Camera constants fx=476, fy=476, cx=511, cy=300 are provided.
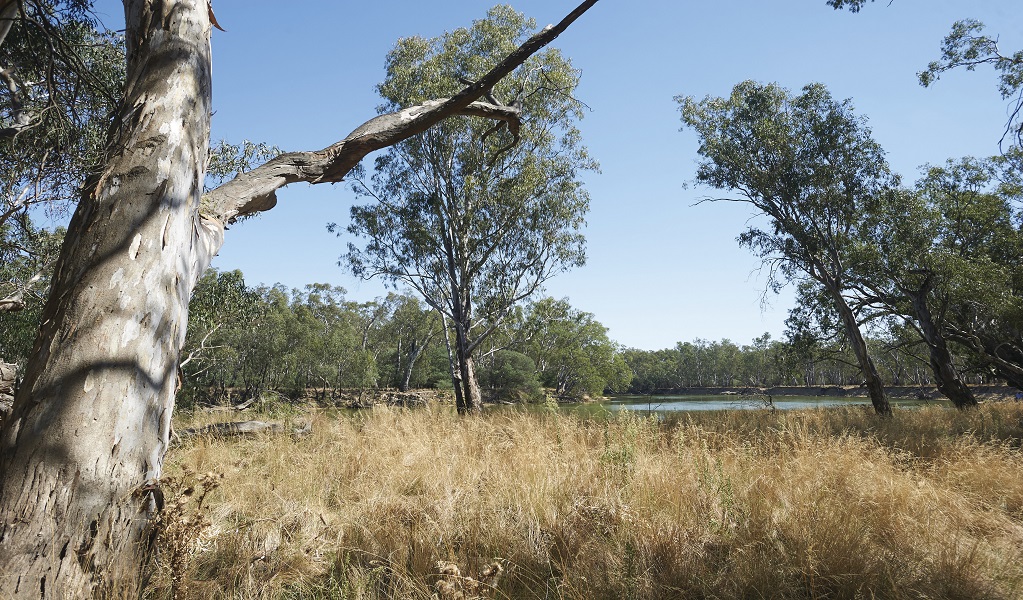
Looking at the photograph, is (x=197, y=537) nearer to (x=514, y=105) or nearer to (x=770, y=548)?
(x=770, y=548)

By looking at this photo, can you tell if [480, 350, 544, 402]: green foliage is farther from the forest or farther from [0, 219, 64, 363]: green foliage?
the forest

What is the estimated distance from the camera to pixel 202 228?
2.75 m

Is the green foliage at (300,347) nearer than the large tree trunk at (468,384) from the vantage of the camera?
No

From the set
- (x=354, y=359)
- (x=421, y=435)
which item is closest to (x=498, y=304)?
(x=421, y=435)

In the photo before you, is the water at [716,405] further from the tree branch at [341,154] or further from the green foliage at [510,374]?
the green foliage at [510,374]

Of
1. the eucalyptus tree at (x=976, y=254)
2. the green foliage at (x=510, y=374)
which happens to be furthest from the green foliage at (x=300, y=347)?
the eucalyptus tree at (x=976, y=254)

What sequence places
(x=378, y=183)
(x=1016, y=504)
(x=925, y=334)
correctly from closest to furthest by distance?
(x=1016, y=504) < (x=925, y=334) < (x=378, y=183)

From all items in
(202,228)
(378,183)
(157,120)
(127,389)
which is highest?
(378,183)

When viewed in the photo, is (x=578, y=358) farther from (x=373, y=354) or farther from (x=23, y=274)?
(x=23, y=274)

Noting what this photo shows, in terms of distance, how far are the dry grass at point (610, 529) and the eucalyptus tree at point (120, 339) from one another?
359 mm

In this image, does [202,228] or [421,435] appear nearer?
[202,228]

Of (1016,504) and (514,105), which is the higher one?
(514,105)

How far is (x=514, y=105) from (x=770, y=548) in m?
3.88

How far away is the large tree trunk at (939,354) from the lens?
511 inches
